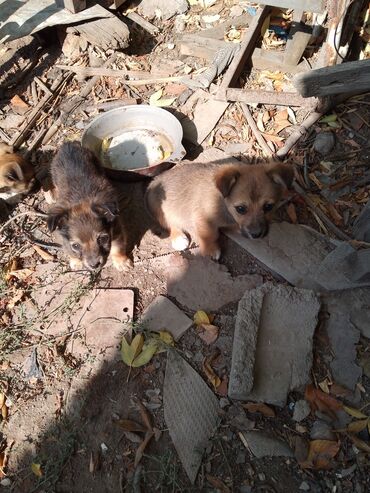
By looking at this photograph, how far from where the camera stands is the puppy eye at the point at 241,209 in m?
4.18

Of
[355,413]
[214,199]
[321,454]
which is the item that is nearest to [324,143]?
[214,199]

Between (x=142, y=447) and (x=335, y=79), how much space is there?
344 centimetres

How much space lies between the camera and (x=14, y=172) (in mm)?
5293

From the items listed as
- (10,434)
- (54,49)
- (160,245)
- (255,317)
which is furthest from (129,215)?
(54,49)

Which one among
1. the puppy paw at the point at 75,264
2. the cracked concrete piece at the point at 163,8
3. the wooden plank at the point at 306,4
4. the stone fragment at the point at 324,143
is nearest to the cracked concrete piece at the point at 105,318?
the puppy paw at the point at 75,264

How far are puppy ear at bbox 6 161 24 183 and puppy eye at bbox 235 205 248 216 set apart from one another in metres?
2.98

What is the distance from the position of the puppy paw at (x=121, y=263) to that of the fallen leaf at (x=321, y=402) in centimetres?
236

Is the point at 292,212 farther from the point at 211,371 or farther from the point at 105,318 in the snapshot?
the point at 105,318

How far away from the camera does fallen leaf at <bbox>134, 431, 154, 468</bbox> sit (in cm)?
352

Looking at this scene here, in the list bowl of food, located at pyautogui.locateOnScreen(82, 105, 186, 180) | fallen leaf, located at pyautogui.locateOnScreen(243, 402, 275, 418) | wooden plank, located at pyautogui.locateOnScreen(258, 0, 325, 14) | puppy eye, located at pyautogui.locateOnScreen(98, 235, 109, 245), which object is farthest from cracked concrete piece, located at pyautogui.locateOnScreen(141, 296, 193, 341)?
wooden plank, located at pyautogui.locateOnScreen(258, 0, 325, 14)

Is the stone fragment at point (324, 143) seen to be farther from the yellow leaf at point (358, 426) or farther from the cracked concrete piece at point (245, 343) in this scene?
the yellow leaf at point (358, 426)

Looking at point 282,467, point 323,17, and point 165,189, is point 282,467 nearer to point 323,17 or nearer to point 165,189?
point 165,189

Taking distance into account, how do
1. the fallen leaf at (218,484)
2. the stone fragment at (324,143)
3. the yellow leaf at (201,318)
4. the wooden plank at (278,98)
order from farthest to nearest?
the wooden plank at (278,98) → the stone fragment at (324,143) → the yellow leaf at (201,318) → the fallen leaf at (218,484)

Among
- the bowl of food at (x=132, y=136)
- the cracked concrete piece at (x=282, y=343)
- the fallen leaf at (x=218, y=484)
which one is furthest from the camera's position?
the bowl of food at (x=132, y=136)
